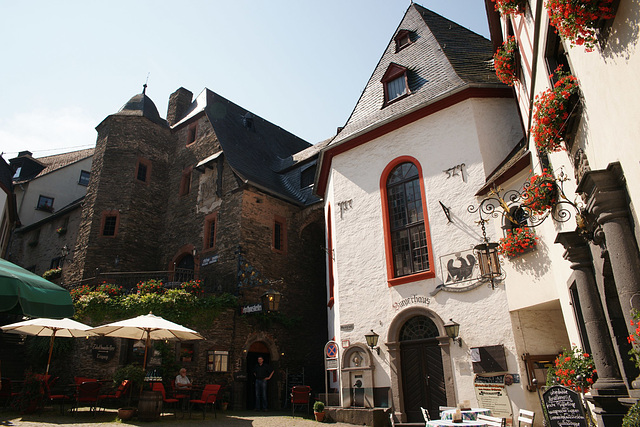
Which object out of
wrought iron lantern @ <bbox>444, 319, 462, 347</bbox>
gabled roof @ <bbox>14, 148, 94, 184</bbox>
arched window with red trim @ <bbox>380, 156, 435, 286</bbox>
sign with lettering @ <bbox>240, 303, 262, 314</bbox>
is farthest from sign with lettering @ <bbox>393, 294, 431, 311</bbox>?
gabled roof @ <bbox>14, 148, 94, 184</bbox>

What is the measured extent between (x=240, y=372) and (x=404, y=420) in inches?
232

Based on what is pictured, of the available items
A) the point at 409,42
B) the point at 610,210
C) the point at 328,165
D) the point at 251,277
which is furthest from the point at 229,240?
the point at 610,210

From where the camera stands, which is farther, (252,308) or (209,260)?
(209,260)

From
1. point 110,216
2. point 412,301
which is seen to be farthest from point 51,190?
point 412,301

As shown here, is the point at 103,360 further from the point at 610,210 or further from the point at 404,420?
the point at 610,210

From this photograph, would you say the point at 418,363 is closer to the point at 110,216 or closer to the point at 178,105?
the point at 110,216

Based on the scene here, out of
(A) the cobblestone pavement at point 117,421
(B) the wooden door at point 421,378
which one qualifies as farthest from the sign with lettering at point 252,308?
(B) the wooden door at point 421,378

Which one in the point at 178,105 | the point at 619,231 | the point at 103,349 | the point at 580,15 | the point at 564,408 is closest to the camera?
the point at 580,15

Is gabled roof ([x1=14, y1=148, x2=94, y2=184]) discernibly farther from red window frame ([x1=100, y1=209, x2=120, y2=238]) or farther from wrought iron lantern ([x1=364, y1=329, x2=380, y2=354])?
wrought iron lantern ([x1=364, y1=329, x2=380, y2=354])

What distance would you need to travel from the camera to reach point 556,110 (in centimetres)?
564

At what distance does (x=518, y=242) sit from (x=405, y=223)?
3.56 m

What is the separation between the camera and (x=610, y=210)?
4754 mm

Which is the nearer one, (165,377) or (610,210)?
(610,210)

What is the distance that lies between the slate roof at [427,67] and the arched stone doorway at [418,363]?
577cm
